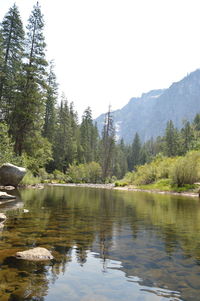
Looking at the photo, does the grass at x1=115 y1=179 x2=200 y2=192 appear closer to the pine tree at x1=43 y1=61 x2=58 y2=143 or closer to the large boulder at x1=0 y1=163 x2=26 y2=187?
the large boulder at x1=0 y1=163 x2=26 y2=187

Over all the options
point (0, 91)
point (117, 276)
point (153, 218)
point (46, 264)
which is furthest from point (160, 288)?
point (0, 91)

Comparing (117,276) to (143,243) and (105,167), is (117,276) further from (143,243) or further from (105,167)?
(105,167)

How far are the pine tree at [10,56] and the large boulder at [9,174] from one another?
986 cm

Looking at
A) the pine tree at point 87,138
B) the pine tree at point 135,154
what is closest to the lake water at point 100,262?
the pine tree at point 87,138

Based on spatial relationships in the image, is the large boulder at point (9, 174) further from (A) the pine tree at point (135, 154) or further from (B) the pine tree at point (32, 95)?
(A) the pine tree at point (135, 154)

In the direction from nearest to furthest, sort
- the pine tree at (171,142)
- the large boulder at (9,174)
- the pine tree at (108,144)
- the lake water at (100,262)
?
the lake water at (100,262)
the large boulder at (9,174)
the pine tree at (108,144)
the pine tree at (171,142)

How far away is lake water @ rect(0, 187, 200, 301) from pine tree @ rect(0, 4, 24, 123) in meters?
21.3

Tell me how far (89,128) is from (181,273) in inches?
2504

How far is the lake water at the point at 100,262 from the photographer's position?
11.1ft

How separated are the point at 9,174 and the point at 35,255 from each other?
48.3 feet

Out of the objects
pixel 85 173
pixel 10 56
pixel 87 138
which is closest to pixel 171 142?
pixel 87 138

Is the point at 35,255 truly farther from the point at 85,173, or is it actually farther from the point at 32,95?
the point at 85,173

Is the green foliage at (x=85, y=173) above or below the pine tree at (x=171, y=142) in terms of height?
below

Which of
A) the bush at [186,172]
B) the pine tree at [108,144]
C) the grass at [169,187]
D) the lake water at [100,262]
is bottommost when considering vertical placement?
the lake water at [100,262]
